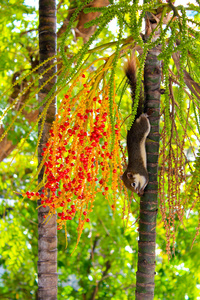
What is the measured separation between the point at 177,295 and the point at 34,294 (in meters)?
1.20

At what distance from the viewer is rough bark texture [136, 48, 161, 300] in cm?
83

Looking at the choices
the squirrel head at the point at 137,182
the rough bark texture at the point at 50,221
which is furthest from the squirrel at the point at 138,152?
the rough bark texture at the point at 50,221

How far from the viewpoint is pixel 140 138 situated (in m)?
0.86

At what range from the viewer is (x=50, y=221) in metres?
1.12

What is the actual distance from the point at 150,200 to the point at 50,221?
0.45 meters

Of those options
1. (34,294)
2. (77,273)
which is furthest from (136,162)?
(34,294)

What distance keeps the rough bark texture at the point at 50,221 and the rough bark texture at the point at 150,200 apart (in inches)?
15.7

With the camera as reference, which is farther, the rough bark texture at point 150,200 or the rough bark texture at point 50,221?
the rough bark texture at point 50,221

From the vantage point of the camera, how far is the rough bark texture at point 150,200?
2.73ft

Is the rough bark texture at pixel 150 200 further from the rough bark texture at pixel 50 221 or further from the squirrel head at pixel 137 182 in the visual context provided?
the rough bark texture at pixel 50 221

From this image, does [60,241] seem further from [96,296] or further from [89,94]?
[89,94]

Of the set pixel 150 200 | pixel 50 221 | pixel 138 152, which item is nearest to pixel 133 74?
pixel 138 152

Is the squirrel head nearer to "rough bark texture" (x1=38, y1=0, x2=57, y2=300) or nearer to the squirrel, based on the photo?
the squirrel

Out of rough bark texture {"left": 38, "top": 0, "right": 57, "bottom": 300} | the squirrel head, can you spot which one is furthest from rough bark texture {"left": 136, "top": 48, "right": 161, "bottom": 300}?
rough bark texture {"left": 38, "top": 0, "right": 57, "bottom": 300}
